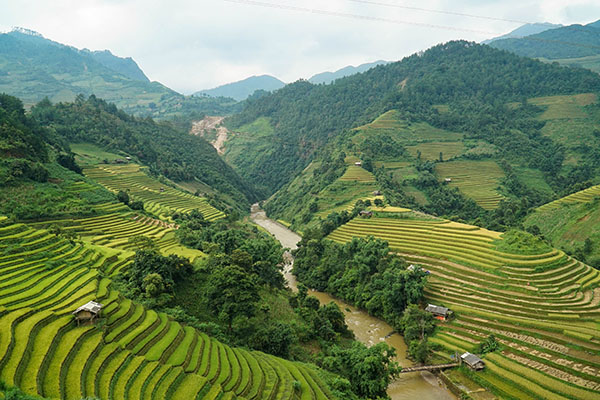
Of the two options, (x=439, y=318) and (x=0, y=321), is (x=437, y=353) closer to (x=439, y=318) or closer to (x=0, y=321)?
(x=439, y=318)

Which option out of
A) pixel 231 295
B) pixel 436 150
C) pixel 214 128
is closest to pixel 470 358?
pixel 231 295

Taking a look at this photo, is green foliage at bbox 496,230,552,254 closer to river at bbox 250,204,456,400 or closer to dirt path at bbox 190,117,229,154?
river at bbox 250,204,456,400

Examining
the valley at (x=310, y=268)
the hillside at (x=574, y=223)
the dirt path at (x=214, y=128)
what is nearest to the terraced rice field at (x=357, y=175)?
the valley at (x=310, y=268)

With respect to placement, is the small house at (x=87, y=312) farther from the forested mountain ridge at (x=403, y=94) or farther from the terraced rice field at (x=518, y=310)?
the forested mountain ridge at (x=403, y=94)

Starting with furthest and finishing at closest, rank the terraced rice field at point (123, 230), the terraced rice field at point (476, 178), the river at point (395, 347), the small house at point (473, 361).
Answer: the terraced rice field at point (476, 178), the terraced rice field at point (123, 230), the small house at point (473, 361), the river at point (395, 347)

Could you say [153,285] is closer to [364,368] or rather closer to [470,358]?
[364,368]
